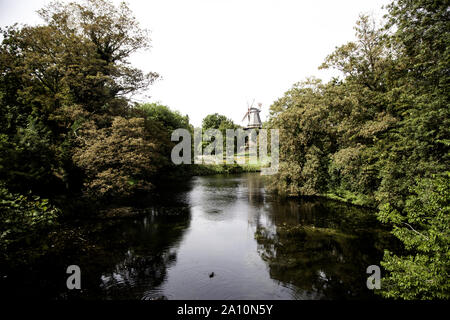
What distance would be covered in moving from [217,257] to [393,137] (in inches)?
556

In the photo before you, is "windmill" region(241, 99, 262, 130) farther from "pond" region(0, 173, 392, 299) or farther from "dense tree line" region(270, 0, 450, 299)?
"pond" region(0, 173, 392, 299)

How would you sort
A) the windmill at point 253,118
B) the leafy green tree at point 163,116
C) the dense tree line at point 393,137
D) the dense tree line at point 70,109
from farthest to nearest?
the windmill at point 253,118 → the leafy green tree at point 163,116 → the dense tree line at point 70,109 → the dense tree line at point 393,137

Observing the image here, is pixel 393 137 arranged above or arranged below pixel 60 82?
below

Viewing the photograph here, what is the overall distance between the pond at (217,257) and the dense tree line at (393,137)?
1908mm

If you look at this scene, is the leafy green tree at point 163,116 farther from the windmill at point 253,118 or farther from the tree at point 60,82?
the windmill at point 253,118

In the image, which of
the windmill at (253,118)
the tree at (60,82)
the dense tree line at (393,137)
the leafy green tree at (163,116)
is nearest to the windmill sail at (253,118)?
the windmill at (253,118)

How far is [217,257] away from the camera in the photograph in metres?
11.5

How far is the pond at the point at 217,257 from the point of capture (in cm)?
865

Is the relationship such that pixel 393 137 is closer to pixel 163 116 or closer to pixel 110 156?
pixel 110 156

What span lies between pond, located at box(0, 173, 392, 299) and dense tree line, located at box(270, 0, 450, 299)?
6.26 feet

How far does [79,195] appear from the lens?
63.3 ft

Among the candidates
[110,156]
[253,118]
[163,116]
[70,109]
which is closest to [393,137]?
[110,156]

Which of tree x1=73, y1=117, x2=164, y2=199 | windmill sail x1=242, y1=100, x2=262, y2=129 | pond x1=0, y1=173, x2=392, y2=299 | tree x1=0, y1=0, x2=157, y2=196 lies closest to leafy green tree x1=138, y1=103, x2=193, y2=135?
tree x1=0, y1=0, x2=157, y2=196
